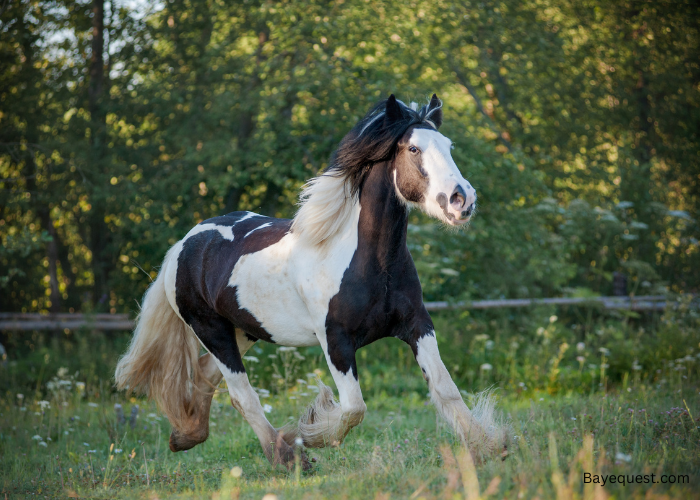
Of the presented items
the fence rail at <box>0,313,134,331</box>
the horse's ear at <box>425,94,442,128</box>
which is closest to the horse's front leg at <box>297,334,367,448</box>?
the horse's ear at <box>425,94,442,128</box>

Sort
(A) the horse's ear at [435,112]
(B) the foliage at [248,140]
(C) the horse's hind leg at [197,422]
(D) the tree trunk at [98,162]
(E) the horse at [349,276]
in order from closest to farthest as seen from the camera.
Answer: (E) the horse at [349,276] → (A) the horse's ear at [435,112] → (C) the horse's hind leg at [197,422] → (B) the foliage at [248,140] → (D) the tree trunk at [98,162]

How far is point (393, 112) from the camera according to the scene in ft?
12.3

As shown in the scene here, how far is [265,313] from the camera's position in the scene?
4180 millimetres

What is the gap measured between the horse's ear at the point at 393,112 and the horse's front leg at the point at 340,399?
139 centimetres

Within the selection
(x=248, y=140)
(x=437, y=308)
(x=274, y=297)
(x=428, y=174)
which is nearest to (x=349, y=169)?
(x=428, y=174)

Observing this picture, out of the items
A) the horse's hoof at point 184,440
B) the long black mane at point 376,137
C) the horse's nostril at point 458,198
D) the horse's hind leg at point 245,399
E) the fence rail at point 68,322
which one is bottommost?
the fence rail at point 68,322

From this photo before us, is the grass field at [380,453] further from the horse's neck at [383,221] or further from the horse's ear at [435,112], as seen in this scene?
the horse's ear at [435,112]

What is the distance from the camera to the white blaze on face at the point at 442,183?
11.0 feet

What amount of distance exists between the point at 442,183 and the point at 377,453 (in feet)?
5.53

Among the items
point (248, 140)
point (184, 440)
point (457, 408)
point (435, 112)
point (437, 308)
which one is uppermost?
point (435, 112)

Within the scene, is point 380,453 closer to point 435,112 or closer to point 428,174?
point 428,174

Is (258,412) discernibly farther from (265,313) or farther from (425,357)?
A: (425,357)

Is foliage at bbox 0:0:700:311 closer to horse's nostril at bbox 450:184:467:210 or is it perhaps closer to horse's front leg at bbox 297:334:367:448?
horse's front leg at bbox 297:334:367:448

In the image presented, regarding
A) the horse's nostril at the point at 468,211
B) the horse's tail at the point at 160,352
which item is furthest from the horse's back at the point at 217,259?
the horse's nostril at the point at 468,211
